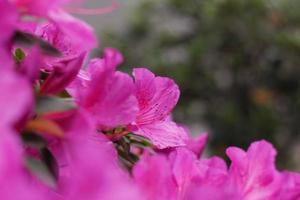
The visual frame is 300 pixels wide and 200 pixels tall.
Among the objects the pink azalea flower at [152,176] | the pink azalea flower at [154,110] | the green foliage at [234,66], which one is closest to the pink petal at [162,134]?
the pink azalea flower at [154,110]

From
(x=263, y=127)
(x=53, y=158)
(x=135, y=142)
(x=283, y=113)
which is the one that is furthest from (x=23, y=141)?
(x=283, y=113)

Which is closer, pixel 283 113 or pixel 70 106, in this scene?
pixel 70 106

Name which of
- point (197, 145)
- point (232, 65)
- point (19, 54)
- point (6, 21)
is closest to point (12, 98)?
point (6, 21)

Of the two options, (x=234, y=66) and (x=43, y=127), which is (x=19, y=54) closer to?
(x=43, y=127)

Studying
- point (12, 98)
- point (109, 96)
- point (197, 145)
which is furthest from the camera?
point (197, 145)

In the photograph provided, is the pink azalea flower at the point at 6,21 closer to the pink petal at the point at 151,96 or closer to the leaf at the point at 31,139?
the leaf at the point at 31,139

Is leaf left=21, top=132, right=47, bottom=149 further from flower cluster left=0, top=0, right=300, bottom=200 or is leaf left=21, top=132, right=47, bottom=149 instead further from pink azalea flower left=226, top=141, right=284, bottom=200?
pink azalea flower left=226, top=141, right=284, bottom=200

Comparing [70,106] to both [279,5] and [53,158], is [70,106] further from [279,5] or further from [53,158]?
[279,5]
